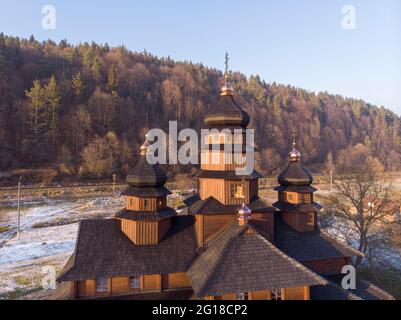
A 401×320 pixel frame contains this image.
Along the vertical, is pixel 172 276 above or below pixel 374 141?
below

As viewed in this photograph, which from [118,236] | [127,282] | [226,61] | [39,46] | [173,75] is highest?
[39,46]

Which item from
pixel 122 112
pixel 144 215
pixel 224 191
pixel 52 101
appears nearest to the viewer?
pixel 144 215

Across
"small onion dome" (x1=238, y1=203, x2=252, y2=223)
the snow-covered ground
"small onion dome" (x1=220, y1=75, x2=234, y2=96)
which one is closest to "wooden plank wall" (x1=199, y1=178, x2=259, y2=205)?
"small onion dome" (x1=238, y1=203, x2=252, y2=223)

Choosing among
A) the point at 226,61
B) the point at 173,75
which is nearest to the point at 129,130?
the point at 173,75

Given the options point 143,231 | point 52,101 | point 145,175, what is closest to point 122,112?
point 52,101

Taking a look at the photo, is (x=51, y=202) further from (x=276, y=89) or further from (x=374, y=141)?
(x=374, y=141)

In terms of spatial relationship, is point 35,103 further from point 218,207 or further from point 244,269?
point 244,269
